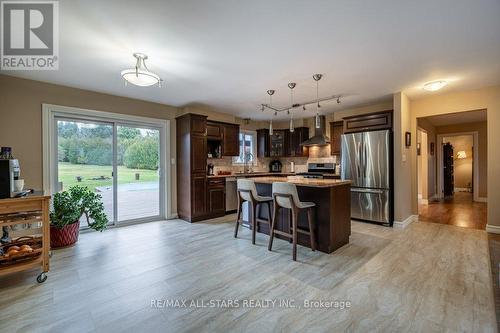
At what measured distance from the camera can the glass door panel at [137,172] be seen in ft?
14.6

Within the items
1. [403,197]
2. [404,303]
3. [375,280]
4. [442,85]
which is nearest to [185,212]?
[375,280]

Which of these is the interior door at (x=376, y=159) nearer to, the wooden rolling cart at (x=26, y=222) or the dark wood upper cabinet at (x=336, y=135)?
the dark wood upper cabinet at (x=336, y=135)

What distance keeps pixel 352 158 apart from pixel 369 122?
2.68ft

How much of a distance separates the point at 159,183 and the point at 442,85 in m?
5.49

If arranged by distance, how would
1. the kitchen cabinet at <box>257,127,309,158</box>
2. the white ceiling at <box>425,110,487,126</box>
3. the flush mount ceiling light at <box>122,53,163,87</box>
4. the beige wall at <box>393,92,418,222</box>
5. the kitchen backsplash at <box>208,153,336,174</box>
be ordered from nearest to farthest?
1. the flush mount ceiling light at <box>122,53,163,87</box>
2. the beige wall at <box>393,92,418,222</box>
3. the white ceiling at <box>425,110,487,126</box>
4. the kitchen backsplash at <box>208,153,336,174</box>
5. the kitchen cabinet at <box>257,127,309,158</box>

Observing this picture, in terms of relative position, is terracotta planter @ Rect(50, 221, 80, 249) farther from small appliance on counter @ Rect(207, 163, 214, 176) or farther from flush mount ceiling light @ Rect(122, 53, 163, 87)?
small appliance on counter @ Rect(207, 163, 214, 176)

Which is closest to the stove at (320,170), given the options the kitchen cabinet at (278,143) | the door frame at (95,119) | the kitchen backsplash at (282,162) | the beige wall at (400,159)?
the kitchen backsplash at (282,162)

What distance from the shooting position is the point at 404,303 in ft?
6.47

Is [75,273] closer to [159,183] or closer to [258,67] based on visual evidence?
[159,183]

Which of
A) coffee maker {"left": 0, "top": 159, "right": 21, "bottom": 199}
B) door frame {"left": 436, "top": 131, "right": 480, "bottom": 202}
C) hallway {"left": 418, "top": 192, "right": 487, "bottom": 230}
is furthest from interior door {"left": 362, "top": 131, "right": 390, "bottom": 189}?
coffee maker {"left": 0, "top": 159, "right": 21, "bottom": 199}

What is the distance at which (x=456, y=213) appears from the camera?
537 centimetres

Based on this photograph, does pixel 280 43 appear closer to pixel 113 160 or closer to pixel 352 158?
pixel 352 158

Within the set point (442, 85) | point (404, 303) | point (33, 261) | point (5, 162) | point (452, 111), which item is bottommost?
point (404, 303)

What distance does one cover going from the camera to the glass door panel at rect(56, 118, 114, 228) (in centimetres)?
385
